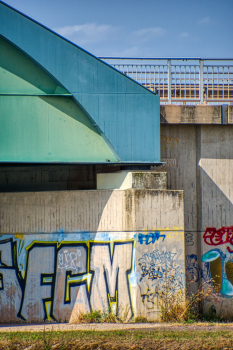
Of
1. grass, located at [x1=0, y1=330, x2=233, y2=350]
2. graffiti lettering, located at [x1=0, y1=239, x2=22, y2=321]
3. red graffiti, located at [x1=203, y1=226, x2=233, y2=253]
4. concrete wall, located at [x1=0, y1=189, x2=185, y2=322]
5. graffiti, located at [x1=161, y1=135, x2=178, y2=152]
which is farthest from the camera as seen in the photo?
graffiti, located at [x1=161, y1=135, x2=178, y2=152]

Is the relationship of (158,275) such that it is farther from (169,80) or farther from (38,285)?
(169,80)

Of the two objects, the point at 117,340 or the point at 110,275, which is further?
the point at 110,275

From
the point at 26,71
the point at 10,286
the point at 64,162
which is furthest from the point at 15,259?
the point at 26,71

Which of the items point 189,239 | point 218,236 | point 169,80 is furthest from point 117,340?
point 169,80

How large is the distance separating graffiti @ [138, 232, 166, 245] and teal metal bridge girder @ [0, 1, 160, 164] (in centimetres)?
197

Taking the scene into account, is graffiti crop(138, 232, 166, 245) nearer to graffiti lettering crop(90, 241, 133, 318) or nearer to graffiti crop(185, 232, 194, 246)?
graffiti lettering crop(90, 241, 133, 318)

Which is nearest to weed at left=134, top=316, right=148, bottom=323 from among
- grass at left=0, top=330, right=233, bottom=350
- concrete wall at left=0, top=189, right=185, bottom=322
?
A: concrete wall at left=0, top=189, right=185, bottom=322

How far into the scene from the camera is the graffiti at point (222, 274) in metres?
10.8

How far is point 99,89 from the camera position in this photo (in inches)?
379

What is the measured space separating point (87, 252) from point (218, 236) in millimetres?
4020

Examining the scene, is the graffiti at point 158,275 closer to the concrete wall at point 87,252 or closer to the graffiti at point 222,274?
the concrete wall at point 87,252

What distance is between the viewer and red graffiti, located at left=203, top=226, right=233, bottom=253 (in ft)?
35.8

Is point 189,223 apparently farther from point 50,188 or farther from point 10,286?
point 10,286

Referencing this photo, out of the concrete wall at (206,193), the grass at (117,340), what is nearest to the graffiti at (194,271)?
the concrete wall at (206,193)
